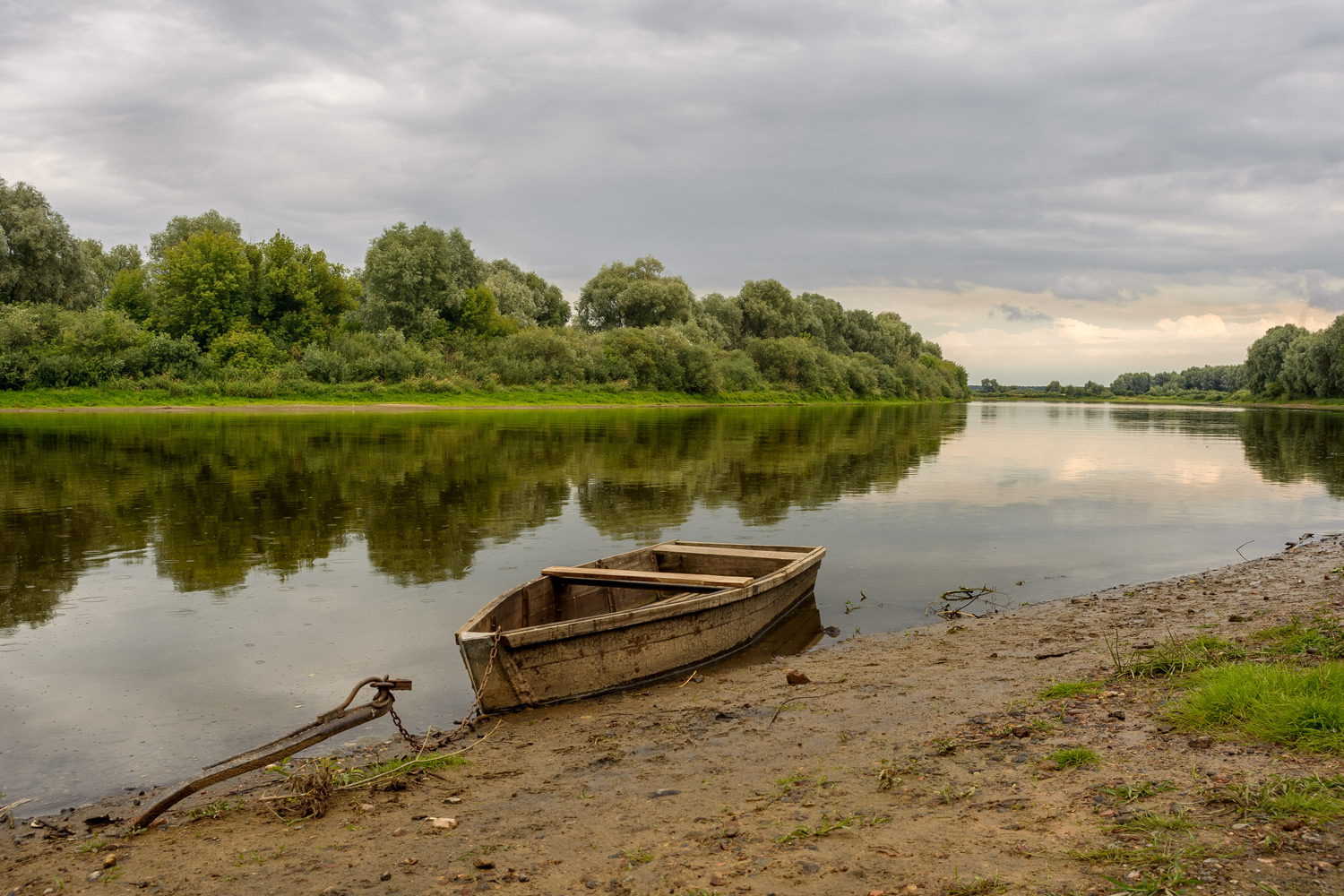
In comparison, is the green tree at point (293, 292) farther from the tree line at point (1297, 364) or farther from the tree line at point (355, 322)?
the tree line at point (1297, 364)

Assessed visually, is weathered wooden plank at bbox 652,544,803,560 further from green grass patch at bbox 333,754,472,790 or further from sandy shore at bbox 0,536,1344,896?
green grass patch at bbox 333,754,472,790

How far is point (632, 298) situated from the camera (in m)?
94.5

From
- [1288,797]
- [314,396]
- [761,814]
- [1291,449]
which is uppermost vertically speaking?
[314,396]

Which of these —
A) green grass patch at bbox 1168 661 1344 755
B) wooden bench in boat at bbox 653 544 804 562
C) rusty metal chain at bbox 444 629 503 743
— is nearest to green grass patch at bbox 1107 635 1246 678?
green grass patch at bbox 1168 661 1344 755

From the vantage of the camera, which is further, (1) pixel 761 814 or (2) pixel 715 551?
(2) pixel 715 551

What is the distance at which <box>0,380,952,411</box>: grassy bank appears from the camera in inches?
2060

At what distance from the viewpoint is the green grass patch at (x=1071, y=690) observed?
24.1 feet

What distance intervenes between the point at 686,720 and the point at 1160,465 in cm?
3062

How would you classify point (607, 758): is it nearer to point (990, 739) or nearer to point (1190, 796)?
point (990, 739)

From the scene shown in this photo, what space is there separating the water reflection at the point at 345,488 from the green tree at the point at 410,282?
3368cm

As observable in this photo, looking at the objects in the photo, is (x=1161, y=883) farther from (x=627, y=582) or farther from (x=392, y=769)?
(x=627, y=582)

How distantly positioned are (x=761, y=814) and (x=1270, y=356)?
5743 inches

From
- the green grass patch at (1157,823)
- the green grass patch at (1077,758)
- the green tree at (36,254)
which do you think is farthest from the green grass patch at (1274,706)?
the green tree at (36,254)

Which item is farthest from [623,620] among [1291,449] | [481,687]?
[1291,449]
